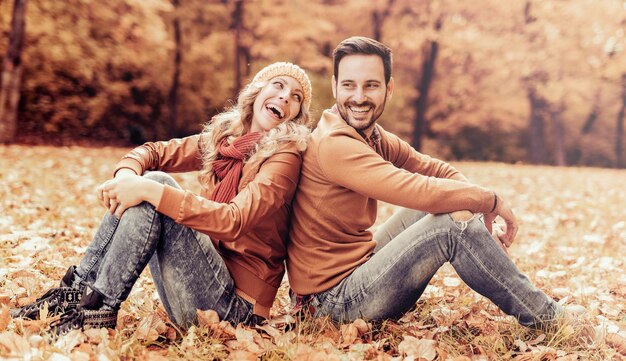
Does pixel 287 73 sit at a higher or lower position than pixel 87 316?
higher

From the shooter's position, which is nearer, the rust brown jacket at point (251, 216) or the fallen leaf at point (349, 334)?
the rust brown jacket at point (251, 216)

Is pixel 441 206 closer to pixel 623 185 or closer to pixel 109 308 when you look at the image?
pixel 109 308

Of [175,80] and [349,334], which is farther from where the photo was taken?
[175,80]

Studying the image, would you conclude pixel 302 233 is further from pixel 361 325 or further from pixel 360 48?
pixel 360 48

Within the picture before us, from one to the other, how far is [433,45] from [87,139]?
411 inches

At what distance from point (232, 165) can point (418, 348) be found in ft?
3.84

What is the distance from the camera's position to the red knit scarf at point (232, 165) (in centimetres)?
262

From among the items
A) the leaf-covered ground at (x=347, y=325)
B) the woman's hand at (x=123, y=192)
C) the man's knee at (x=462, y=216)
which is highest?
the woman's hand at (x=123, y=192)

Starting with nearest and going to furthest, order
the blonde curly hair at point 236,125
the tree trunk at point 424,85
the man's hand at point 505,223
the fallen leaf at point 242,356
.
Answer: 1. the fallen leaf at point 242,356
2. the man's hand at point 505,223
3. the blonde curly hair at point 236,125
4. the tree trunk at point 424,85

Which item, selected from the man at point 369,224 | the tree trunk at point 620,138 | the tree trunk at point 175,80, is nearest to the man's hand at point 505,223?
the man at point 369,224

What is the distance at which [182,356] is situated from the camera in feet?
7.53

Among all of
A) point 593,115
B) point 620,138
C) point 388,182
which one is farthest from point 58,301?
point 593,115

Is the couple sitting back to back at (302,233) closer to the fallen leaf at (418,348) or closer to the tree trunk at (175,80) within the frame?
the fallen leaf at (418,348)

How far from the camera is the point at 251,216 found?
2.33 meters
